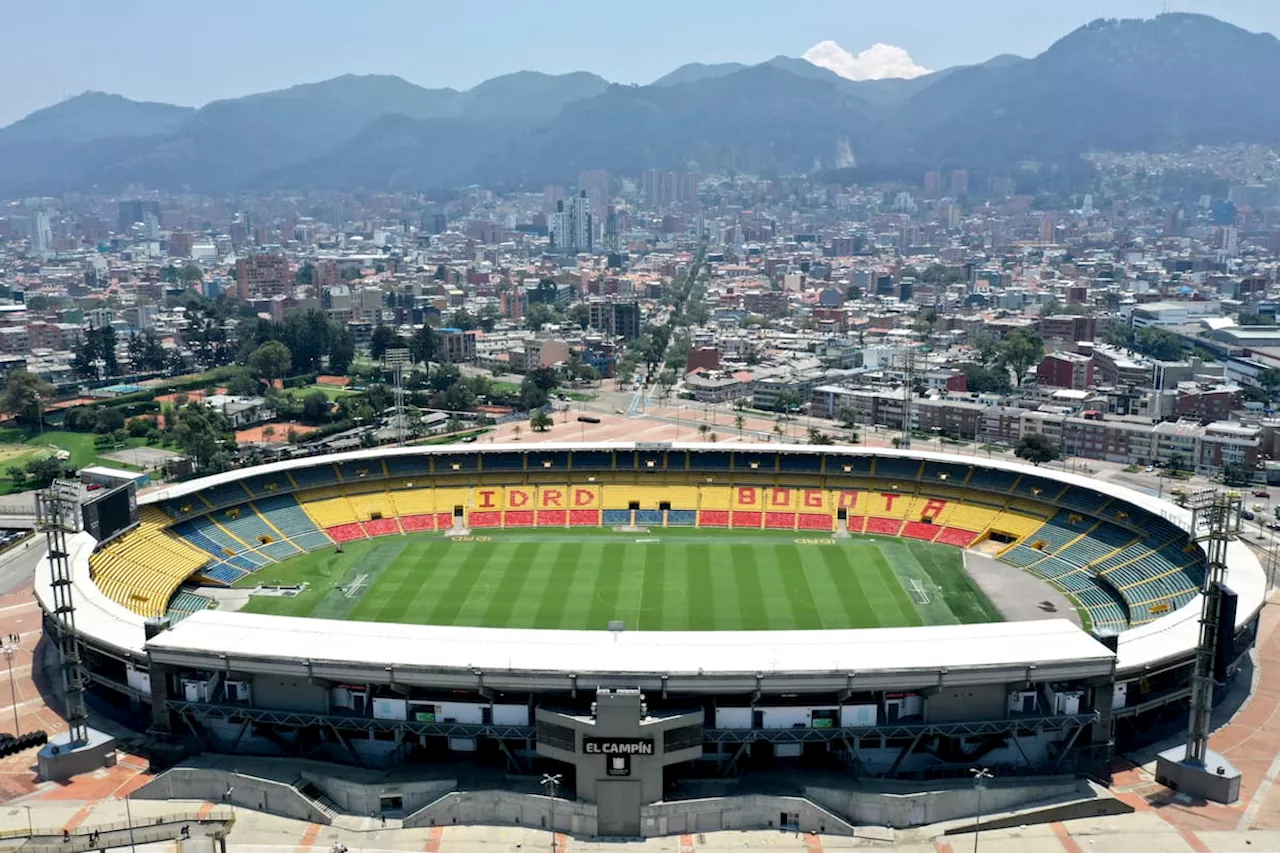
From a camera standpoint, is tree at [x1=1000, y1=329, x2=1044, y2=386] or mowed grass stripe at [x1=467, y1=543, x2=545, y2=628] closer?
mowed grass stripe at [x1=467, y1=543, x2=545, y2=628]

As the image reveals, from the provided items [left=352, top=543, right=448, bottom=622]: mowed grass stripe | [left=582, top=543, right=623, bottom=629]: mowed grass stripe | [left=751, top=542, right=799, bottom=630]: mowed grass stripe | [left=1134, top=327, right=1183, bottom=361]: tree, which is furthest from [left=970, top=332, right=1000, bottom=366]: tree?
[left=352, top=543, right=448, bottom=622]: mowed grass stripe

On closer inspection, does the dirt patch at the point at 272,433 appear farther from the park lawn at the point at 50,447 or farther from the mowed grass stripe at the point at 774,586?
the mowed grass stripe at the point at 774,586

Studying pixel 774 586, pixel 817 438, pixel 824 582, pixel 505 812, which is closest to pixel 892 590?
pixel 824 582

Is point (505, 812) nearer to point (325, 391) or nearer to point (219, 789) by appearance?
point (219, 789)

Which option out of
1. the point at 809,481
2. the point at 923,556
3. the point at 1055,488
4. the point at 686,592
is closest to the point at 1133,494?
the point at 1055,488

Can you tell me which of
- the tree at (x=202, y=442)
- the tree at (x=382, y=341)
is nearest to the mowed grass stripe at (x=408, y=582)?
the tree at (x=202, y=442)

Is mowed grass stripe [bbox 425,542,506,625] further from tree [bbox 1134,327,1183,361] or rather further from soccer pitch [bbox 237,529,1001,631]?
tree [bbox 1134,327,1183,361]

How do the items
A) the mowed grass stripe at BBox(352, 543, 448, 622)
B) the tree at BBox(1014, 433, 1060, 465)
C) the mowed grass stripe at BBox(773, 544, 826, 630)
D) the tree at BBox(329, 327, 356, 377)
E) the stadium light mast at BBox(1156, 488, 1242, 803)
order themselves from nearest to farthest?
the stadium light mast at BBox(1156, 488, 1242, 803) → the mowed grass stripe at BBox(773, 544, 826, 630) → the mowed grass stripe at BBox(352, 543, 448, 622) → the tree at BBox(1014, 433, 1060, 465) → the tree at BBox(329, 327, 356, 377)
